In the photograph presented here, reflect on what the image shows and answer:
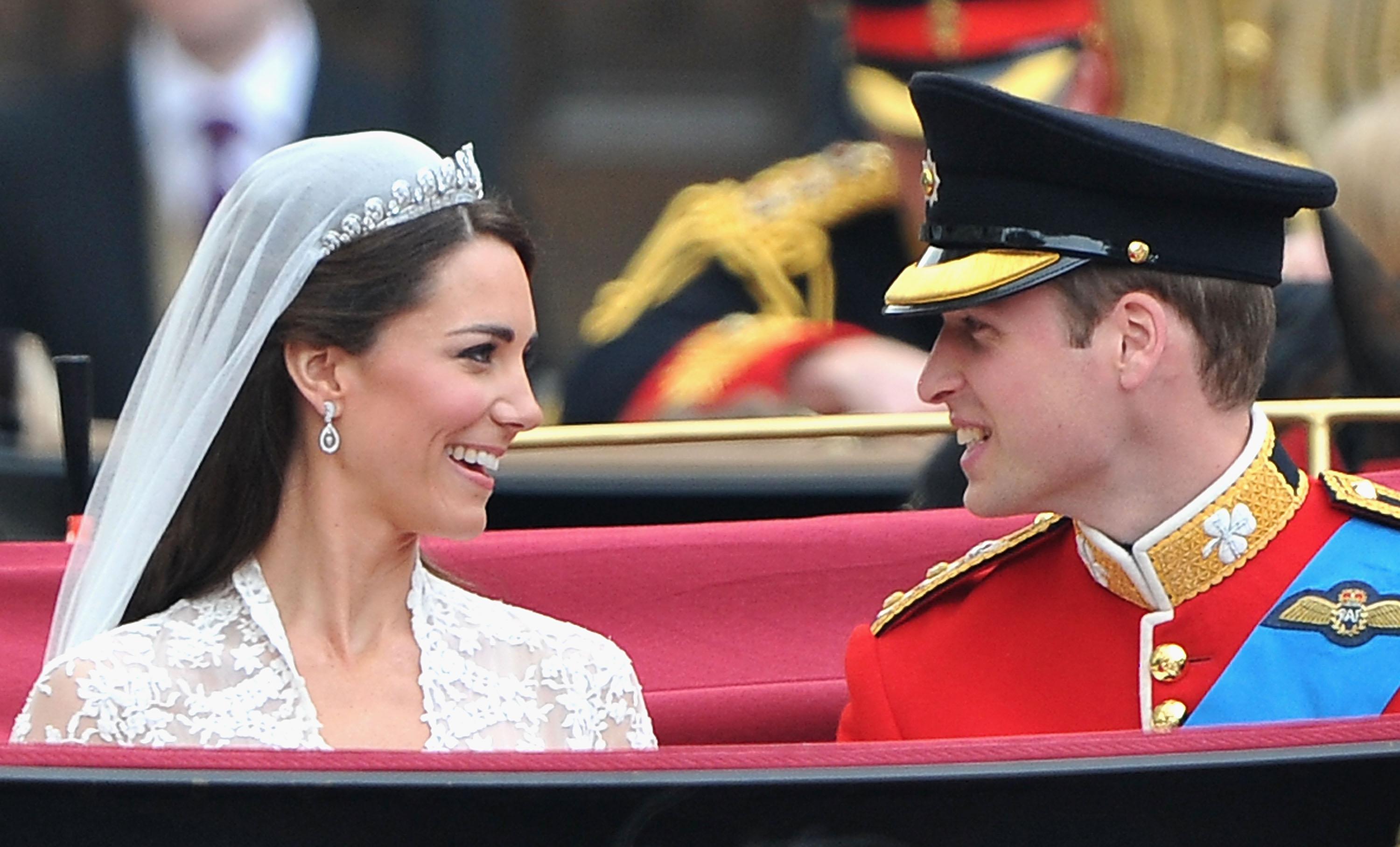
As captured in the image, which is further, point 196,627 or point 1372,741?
point 196,627

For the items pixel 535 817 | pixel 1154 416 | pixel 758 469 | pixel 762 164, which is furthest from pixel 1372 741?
pixel 762 164

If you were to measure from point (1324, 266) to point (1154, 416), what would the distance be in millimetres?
1721

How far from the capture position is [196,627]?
2.25 m

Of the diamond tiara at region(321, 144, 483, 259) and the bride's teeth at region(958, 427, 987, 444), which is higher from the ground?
the diamond tiara at region(321, 144, 483, 259)

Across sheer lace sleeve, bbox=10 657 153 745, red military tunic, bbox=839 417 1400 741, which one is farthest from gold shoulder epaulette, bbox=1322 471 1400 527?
sheer lace sleeve, bbox=10 657 153 745

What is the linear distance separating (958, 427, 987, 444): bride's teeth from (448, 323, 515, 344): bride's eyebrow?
0.42m

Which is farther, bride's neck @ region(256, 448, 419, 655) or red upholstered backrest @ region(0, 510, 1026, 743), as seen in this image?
red upholstered backrest @ region(0, 510, 1026, 743)

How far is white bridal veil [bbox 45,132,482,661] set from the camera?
2.23 meters

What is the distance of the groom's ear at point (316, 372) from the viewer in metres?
2.22

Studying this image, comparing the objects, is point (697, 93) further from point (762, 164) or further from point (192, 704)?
point (192, 704)

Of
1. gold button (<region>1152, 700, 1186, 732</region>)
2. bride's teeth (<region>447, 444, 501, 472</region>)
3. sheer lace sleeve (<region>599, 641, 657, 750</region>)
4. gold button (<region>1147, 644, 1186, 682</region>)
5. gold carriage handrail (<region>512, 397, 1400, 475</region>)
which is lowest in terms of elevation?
sheer lace sleeve (<region>599, 641, 657, 750</region>)

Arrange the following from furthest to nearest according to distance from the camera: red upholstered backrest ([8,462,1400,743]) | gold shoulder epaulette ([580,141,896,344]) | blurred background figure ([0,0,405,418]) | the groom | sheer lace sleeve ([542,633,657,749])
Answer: blurred background figure ([0,0,405,418])
gold shoulder epaulette ([580,141,896,344])
red upholstered backrest ([8,462,1400,743])
sheer lace sleeve ([542,633,657,749])
the groom

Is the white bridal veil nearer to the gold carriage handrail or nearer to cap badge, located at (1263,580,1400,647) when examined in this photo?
the gold carriage handrail

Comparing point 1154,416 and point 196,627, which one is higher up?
point 1154,416
